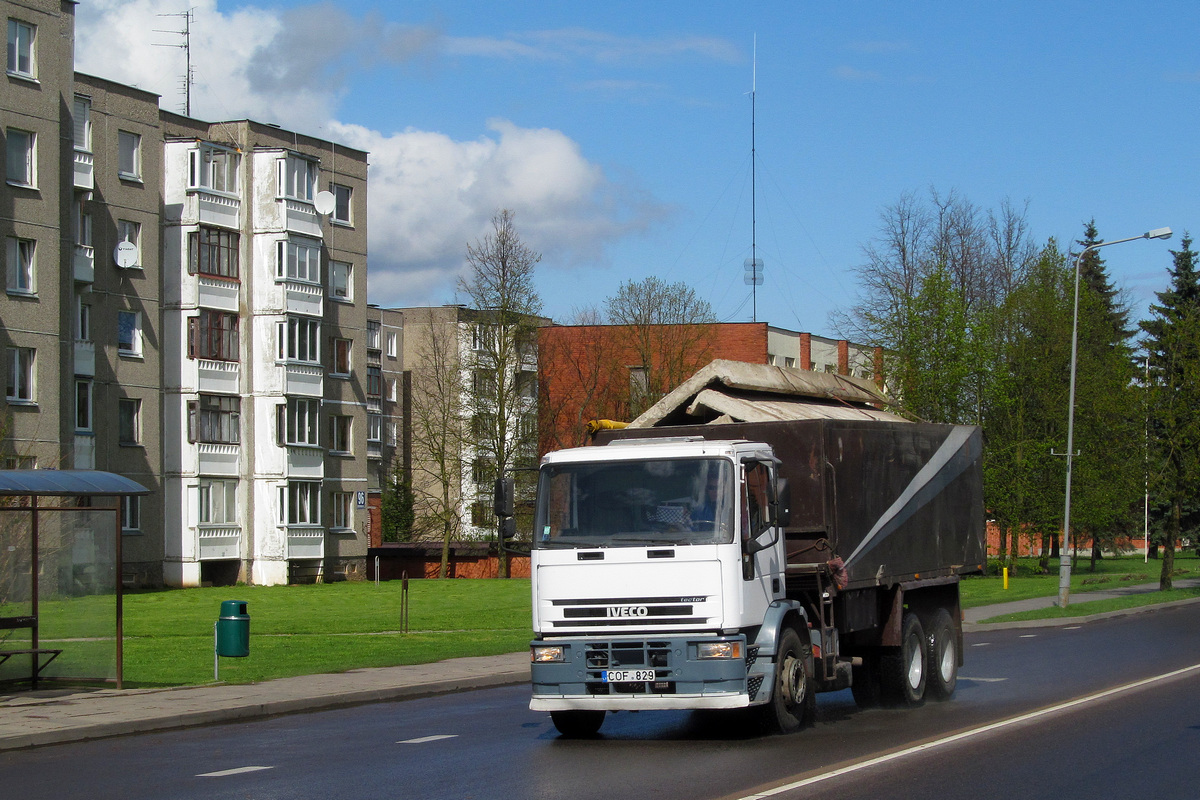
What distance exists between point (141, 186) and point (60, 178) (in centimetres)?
592

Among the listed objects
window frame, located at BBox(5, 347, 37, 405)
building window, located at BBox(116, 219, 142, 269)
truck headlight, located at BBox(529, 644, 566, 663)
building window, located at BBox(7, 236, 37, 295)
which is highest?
building window, located at BBox(116, 219, 142, 269)

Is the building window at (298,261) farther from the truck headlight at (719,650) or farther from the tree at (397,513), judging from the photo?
the truck headlight at (719,650)

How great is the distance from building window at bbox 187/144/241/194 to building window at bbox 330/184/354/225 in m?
6.48

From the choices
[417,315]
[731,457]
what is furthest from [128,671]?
[417,315]

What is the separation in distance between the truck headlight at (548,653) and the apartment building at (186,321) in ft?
116

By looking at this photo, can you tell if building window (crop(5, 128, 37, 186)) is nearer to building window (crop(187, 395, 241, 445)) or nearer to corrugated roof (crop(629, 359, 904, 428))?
building window (crop(187, 395, 241, 445))

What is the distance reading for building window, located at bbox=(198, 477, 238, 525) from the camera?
2106 inches

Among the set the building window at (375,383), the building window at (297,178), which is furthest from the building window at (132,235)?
the building window at (375,383)

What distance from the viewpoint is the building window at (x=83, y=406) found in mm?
48281

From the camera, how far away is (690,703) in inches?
459

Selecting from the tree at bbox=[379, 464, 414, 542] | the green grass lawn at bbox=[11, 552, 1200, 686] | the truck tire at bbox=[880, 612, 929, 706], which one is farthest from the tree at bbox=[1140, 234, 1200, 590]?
the tree at bbox=[379, 464, 414, 542]

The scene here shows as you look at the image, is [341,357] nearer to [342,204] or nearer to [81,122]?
[342,204]

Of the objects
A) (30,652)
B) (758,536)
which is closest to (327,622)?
(30,652)

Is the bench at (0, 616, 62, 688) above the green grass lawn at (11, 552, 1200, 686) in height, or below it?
above
